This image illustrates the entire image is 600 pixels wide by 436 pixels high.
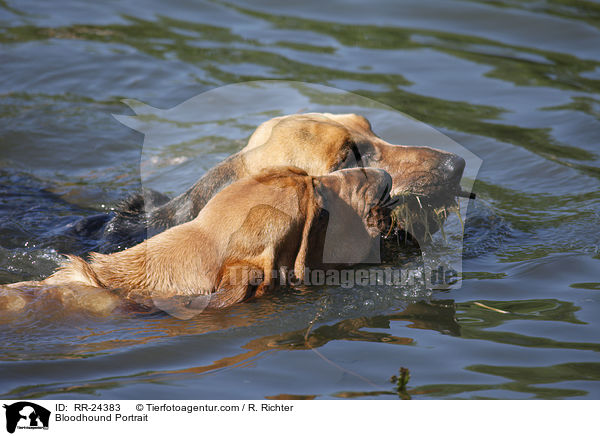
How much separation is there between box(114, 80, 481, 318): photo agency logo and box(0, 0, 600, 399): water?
0.77 ft

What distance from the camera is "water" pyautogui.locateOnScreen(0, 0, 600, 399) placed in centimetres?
502

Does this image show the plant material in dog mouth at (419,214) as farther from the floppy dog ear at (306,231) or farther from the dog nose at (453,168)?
the floppy dog ear at (306,231)

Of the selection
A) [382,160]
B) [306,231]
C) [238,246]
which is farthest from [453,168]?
[238,246]

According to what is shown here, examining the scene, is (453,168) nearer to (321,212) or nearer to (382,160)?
(382,160)

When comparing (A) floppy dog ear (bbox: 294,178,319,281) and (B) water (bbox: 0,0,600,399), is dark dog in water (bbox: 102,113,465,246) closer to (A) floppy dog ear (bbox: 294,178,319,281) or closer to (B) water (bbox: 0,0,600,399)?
(B) water (bbox: 0,0,600,399)

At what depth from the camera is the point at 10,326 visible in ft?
18.1

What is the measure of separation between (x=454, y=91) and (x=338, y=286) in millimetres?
6799

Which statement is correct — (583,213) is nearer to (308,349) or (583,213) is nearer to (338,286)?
(338,286)

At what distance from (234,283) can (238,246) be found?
0.91 feet

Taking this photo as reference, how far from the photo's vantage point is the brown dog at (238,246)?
540 centimetres

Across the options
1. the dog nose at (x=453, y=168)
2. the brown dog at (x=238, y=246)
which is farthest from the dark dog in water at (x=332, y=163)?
the brown dog at (x=238, y=246)
